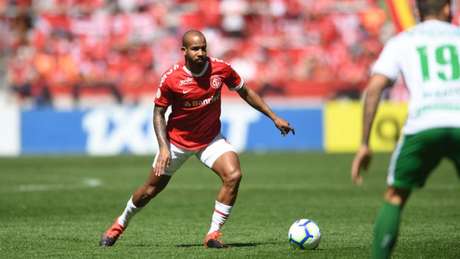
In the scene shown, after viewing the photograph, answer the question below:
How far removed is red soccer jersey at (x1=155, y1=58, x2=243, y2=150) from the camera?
9.44 meters

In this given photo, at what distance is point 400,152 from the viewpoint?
648cm

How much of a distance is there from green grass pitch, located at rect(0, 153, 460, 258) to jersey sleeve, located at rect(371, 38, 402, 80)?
2636mm

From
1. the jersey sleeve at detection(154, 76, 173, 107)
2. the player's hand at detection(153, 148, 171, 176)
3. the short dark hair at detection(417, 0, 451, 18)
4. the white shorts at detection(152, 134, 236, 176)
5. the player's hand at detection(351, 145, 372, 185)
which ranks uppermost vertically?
the short dark hair at detection(417, 0, 451, 18)

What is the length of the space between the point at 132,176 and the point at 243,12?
1321 cm

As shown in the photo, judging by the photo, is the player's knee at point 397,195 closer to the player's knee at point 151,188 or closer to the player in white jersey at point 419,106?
the player in white jersey at point 419,106

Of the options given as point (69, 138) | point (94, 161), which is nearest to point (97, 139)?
point (69, 138)

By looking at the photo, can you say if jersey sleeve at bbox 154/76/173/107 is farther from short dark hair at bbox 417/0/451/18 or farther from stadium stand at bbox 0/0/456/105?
stadium stand at bbox 0/0/456/105

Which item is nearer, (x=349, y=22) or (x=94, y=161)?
(x=94, y=161)

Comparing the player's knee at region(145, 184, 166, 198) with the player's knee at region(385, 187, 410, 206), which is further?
the player's knee at region(145, 184, 166, 198)

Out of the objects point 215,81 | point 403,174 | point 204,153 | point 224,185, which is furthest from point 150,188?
point 403,174

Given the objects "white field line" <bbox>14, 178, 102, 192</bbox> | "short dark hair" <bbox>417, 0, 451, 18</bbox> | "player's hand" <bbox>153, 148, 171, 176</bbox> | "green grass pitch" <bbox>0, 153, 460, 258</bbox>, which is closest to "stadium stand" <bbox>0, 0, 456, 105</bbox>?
"green grass pitch" <bbox>0, 153, 460, 258</bbox>

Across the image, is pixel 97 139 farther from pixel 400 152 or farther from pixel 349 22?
pixel 400 152

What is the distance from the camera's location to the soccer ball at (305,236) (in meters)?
9.14

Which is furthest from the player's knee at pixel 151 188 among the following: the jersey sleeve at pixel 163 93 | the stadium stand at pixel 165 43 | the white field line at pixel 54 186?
the stadium stand at pixel 165 43
